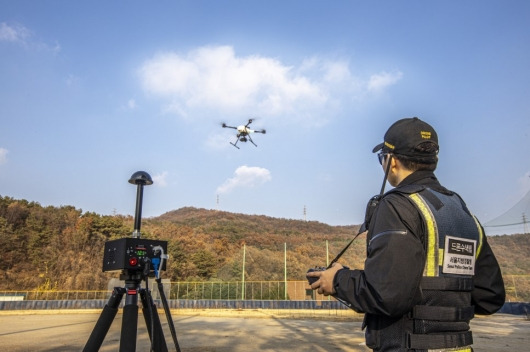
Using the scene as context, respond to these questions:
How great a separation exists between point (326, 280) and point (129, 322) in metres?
1.98

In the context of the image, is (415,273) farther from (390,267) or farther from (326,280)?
(326,280)

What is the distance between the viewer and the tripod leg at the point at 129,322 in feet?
9.20

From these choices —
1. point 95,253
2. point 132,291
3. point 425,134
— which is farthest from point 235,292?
point 425,134

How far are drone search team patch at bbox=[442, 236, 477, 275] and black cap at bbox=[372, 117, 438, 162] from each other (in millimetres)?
415

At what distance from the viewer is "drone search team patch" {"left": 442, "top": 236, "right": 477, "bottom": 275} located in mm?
1515

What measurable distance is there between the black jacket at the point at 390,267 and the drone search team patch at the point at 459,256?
13 cm

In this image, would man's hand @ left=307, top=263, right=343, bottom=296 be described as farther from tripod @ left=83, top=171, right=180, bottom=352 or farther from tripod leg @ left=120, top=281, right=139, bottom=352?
tripod leg @ left=120, top=281, right=139, bottom=352

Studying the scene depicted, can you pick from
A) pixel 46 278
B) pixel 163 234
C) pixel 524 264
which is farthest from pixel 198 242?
pixel 524 264

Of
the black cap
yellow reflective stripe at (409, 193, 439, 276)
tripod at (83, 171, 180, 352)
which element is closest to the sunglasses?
the black cap

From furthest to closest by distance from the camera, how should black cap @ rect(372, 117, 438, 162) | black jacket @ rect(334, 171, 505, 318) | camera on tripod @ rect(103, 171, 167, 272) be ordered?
1. camera on tripod @ rect(103, 171, 167, 272)
2. black cap @ rect(372, 117, 438, 162)
3. black jacket @ rect(334, 171, 505, 318)

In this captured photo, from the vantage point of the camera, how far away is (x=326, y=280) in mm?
1621

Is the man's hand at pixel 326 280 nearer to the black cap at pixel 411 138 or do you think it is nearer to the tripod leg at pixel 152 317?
the black cap at pixel 411 138

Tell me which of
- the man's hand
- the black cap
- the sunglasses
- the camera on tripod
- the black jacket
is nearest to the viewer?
the black jacket

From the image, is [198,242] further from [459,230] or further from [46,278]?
[459,230]
